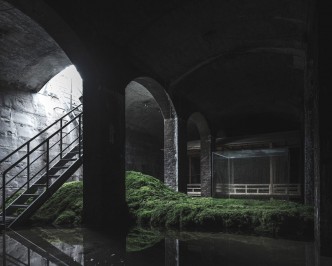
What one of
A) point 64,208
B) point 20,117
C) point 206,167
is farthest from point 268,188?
point 20,117

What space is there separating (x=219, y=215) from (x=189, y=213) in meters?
0.66

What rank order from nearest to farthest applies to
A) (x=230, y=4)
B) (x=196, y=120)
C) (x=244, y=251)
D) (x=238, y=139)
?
(x=244, y=251) < (x=230, y=4) < (x=196, y=120) < (x=238, y=139)

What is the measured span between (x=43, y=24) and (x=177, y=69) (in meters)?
5.04

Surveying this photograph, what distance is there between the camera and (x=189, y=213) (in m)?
6.74

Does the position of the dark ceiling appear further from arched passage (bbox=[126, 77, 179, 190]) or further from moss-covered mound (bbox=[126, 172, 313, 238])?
moss-covered mound (bbox=[126, 172, 313, 238])

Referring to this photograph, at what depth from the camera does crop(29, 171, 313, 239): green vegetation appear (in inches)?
228

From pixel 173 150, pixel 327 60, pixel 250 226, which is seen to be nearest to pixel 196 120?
pixel 173 150

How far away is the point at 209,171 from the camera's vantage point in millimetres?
15484

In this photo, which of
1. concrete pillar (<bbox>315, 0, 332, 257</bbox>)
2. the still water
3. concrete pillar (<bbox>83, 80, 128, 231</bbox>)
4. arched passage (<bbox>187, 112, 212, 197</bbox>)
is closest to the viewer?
the still water

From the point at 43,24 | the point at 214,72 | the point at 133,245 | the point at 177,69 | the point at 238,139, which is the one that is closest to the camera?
the point at 133,245

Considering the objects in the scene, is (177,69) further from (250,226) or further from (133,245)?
(133,245)

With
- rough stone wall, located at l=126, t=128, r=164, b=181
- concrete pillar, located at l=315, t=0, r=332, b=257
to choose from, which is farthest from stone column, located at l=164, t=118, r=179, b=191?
concrete pillar, located at l=315, t=0, r=332, b=257

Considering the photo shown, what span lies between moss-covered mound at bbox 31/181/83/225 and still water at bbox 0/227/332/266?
102 centimetres

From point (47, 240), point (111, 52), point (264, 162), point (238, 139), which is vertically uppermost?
point (111, 52)
